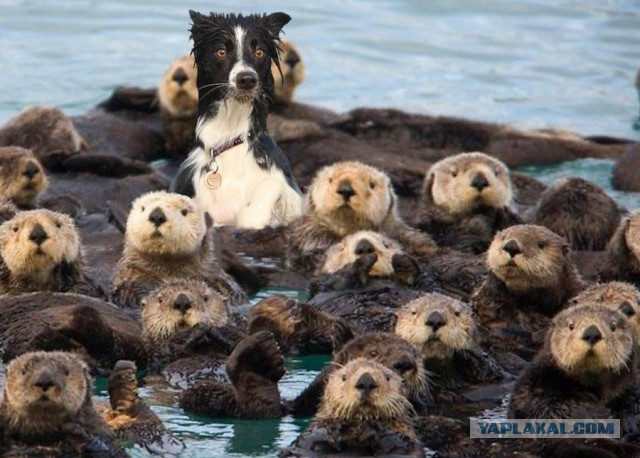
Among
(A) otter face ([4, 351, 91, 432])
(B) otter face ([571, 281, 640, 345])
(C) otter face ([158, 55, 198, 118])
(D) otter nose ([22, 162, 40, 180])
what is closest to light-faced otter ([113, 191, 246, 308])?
(D) otter nose ([22, 162, 40, 180])

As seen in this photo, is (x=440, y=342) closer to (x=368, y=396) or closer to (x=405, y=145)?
(x=368, y=396)

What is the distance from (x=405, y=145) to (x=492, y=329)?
6.34 meters

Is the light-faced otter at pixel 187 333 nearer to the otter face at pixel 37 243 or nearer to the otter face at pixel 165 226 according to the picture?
the otter face at pixel 37 243

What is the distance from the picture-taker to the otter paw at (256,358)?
8.94 metres

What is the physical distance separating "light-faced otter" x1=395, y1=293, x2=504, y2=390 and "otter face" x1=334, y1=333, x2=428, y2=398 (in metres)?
0.32

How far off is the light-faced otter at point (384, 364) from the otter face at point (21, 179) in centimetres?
438

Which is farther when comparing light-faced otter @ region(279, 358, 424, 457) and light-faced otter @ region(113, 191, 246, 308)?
light-faced otter @ region(113, 191, 246, 308)

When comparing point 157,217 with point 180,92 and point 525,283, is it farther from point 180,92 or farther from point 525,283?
point 180,92

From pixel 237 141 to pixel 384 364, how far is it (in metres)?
4.83

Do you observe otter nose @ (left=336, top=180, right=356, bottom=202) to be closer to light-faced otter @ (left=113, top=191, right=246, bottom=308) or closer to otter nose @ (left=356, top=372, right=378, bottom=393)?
light-faced otter @ (left=113, top=191, right=246, bottom=308)

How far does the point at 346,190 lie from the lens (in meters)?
12.4

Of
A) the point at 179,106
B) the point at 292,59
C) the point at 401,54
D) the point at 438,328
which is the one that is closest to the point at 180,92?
the point at 179,106

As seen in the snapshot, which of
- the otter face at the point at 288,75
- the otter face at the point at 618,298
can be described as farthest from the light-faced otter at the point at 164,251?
the otter face at the point at 288,75

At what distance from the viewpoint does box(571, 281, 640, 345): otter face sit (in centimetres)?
970
